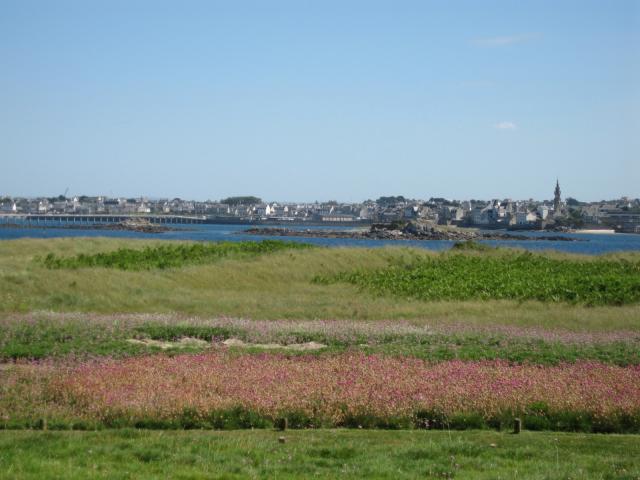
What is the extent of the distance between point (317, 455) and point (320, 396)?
323 centimetres

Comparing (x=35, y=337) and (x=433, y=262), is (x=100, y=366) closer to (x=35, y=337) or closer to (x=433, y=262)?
(x=35, y=337)

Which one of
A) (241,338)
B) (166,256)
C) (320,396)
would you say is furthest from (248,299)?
(320,396)

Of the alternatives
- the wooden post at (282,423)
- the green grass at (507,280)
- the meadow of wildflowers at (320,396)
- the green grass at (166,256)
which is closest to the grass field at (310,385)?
the meadow of wildflowers at (320,396)

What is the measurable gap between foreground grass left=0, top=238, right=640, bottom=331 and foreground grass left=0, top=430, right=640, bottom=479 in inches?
600

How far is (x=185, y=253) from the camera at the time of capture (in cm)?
5294

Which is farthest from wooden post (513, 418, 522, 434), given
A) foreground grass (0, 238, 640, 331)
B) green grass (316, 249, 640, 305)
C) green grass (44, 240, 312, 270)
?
green grass (44, 240, 312, 270)

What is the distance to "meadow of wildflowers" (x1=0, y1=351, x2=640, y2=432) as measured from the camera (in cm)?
1405

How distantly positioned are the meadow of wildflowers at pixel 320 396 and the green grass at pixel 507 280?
20027 millimetres

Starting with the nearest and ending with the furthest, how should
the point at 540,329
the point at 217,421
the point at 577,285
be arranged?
the point at 217,421, the point at 540,329, the point at 577,285

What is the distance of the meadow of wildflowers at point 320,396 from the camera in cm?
1405

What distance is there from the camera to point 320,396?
1483 cm

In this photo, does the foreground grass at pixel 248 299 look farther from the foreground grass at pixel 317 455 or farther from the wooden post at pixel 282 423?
the foreground grass at pixel 317 455

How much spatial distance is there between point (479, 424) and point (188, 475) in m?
5.93

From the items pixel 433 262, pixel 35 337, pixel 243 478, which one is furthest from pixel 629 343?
pixel 433 262
